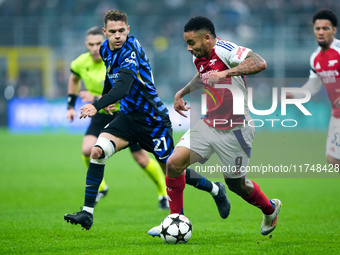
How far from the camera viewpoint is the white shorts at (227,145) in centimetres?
588

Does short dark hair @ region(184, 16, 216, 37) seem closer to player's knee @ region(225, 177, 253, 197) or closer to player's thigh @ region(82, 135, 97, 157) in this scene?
player's knee @ region(225, 177, 253, 197)

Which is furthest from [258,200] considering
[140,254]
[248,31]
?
[248,31]

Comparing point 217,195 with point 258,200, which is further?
point 217,195

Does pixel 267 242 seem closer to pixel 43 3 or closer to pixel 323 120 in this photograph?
pixel 323 120

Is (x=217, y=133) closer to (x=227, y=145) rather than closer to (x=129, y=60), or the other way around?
(x=227, y=145)

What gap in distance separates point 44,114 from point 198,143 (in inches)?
799

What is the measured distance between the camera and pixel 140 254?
511 centimetres

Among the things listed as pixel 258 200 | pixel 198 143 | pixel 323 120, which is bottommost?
pixel 323 120

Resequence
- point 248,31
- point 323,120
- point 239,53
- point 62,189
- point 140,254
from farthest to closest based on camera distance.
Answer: point 248,31, point 323,120, point 62,189, point 239,53, point 140,254

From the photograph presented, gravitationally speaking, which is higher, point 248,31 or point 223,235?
point 248,31

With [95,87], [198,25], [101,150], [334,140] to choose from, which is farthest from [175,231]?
[95,87]

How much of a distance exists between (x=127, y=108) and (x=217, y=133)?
4.04 ft

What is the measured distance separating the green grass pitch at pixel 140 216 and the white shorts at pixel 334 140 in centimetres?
77

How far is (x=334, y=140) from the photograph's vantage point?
7230mm
